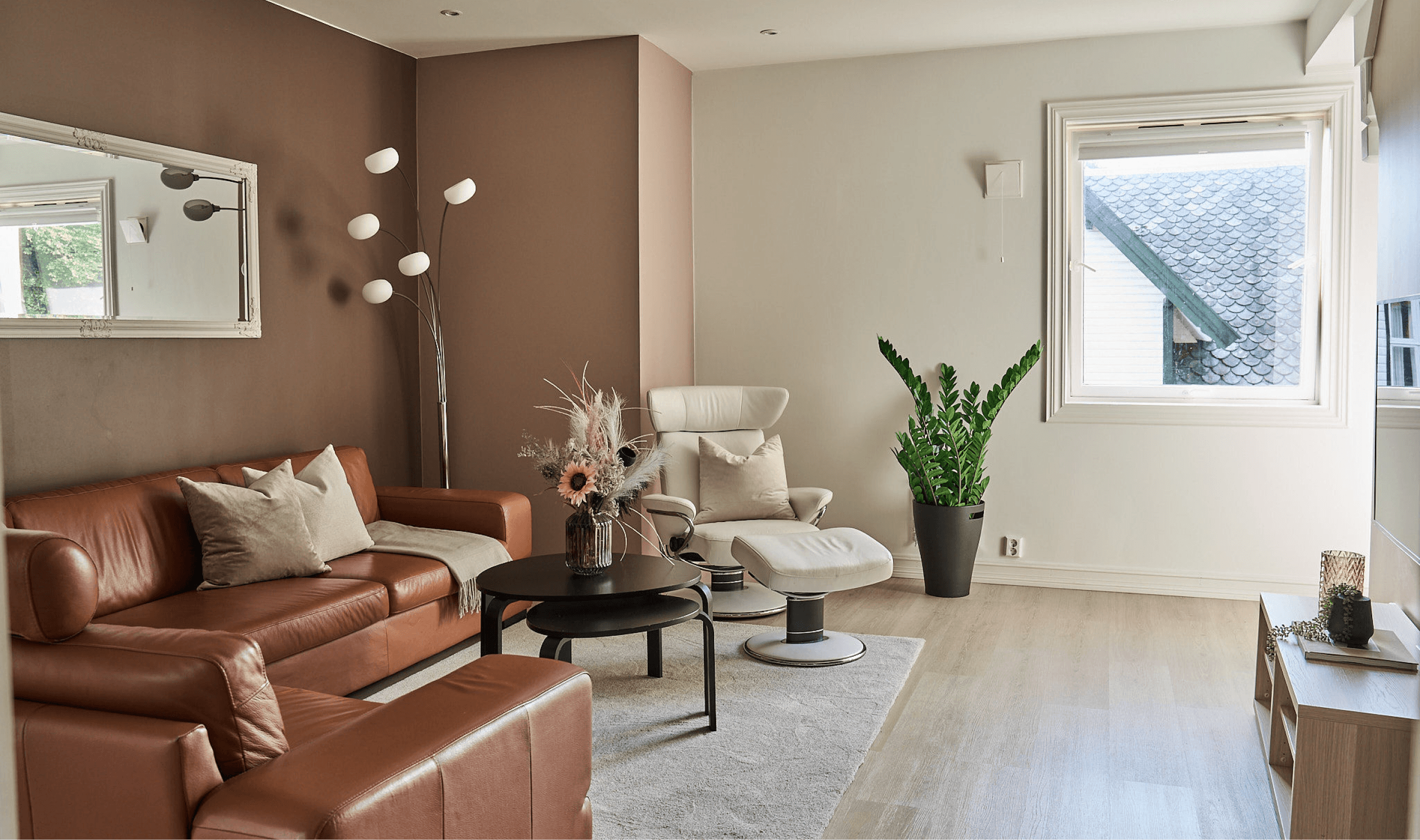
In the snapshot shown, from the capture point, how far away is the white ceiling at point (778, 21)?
14.2ft

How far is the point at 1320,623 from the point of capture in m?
2.67

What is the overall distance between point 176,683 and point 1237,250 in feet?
15.7

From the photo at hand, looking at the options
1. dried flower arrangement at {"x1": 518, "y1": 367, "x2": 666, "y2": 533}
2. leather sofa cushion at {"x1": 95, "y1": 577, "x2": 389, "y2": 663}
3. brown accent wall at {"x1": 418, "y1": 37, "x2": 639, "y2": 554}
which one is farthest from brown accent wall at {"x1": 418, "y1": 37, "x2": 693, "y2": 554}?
leather sofa cushion at {"x1": 95, "y1": 577, "x2": 389, "y2": 663}

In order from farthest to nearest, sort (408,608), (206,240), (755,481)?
(755,481) → (206,240) → (408,608)

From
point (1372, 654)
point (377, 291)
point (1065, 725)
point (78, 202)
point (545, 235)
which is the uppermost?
point (545, 235)

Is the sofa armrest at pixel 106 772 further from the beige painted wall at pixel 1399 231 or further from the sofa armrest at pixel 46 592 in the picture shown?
the beige painted wall at pixel 1399 231

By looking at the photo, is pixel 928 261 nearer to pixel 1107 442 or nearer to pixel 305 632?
pixel 1107 442

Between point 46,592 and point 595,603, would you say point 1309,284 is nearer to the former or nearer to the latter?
point 595,603

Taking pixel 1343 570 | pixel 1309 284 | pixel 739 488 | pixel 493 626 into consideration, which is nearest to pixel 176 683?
pixel 493 626

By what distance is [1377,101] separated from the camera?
2.86 meters

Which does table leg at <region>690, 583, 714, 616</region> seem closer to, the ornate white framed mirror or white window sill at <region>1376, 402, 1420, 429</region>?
white window sill at <region>1376, 402, 1420, 429</region>

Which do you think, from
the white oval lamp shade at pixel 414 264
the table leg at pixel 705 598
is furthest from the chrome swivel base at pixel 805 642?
the white oval lamp shade at pixel 414 264

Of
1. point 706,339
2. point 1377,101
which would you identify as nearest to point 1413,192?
point 1377,101

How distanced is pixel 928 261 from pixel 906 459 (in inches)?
41.2
